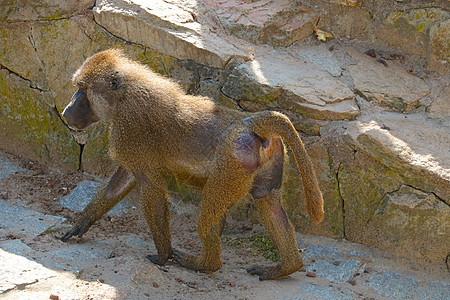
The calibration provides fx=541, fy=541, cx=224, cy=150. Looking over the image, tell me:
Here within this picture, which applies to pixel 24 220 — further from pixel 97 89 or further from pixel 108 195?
pixel 97 89

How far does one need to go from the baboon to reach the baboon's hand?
2.31ft

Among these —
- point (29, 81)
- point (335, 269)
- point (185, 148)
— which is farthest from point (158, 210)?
point (29, 81)

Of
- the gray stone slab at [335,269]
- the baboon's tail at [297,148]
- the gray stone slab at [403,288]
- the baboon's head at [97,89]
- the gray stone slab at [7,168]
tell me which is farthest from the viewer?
the gray stone slab at [7,168]

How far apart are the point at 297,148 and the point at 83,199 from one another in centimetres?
246

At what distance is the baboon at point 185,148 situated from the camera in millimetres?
3879

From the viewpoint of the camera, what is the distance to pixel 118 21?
5098 millimetres

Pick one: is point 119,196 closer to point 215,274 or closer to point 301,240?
point 215,274

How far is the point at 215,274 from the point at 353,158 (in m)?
1.46

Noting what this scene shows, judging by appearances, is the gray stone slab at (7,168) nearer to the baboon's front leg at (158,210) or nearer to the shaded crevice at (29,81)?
the shaded crevice at (29,81)

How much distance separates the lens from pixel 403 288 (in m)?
4.09

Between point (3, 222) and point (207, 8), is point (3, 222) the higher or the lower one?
the lower one

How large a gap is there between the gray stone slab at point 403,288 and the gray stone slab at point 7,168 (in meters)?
3.58

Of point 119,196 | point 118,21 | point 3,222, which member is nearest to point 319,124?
point 119,196

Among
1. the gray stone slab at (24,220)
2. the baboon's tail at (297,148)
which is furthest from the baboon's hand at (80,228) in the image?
the baboon's tail at (297,148)
